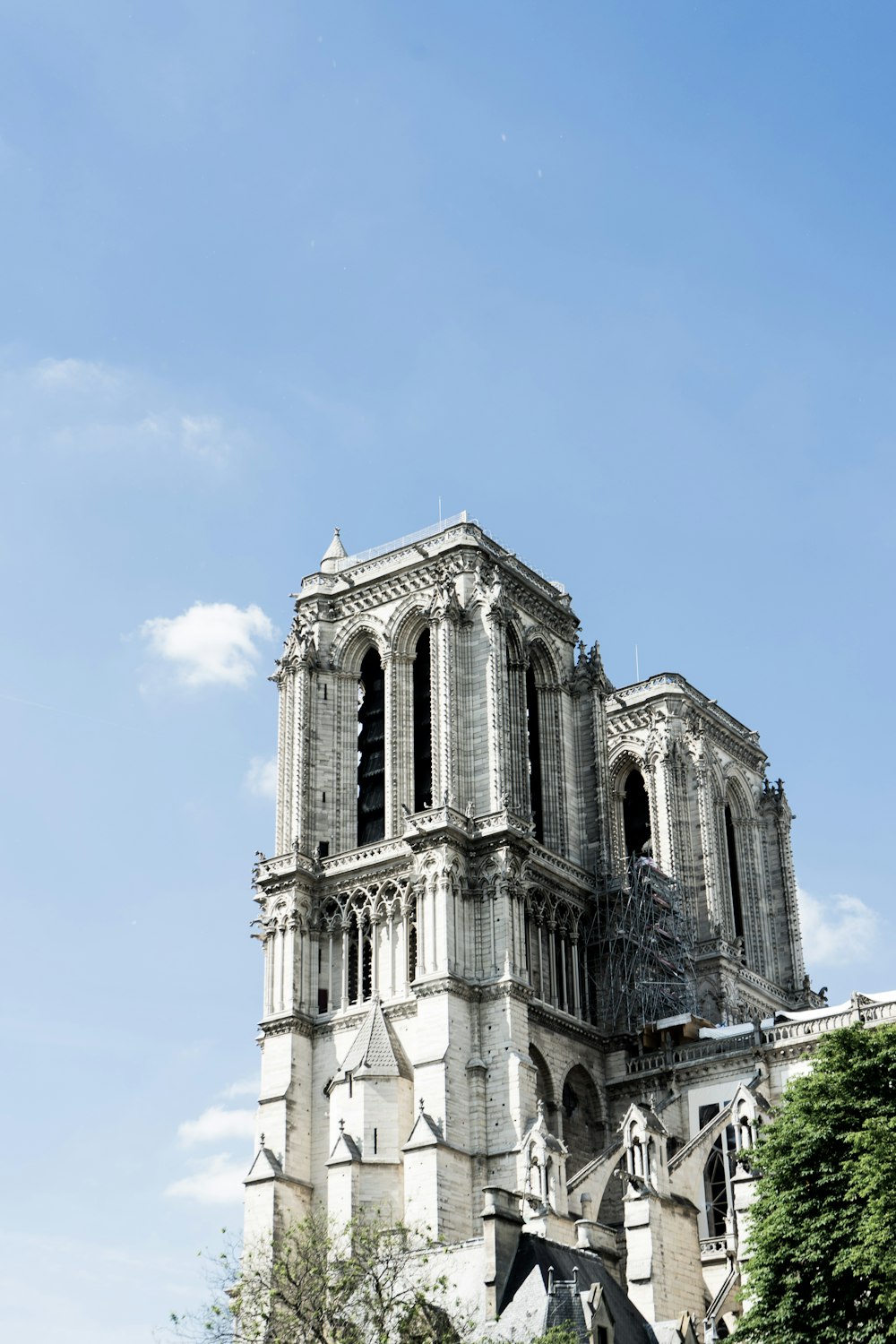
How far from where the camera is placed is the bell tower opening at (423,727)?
6719cm

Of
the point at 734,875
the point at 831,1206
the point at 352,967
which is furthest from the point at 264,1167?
the point at 734,875

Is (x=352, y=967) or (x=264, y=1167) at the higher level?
(x=352, y=967)

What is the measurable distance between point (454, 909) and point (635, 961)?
806 centimetres

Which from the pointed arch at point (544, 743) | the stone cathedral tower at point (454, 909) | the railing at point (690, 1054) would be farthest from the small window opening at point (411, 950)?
the railing at point (690, 1054)

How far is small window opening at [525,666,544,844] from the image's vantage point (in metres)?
68.7

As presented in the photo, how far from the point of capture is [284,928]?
6444 cm

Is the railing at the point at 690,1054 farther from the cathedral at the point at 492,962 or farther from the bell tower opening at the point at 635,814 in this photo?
the bell tower opening at the point at 635,814

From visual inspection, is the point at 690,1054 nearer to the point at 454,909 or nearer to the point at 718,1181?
the point at 718,1181

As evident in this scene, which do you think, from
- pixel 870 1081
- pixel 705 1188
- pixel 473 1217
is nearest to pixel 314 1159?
pixel 473 1217

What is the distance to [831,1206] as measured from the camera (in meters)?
40.5

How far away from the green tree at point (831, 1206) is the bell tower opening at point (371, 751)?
27.1 m

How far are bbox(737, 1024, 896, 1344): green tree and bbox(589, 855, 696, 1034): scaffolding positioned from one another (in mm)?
22006

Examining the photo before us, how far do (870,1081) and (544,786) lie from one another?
93.6 feet

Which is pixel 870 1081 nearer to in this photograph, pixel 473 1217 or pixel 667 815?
pixel 473 1217
